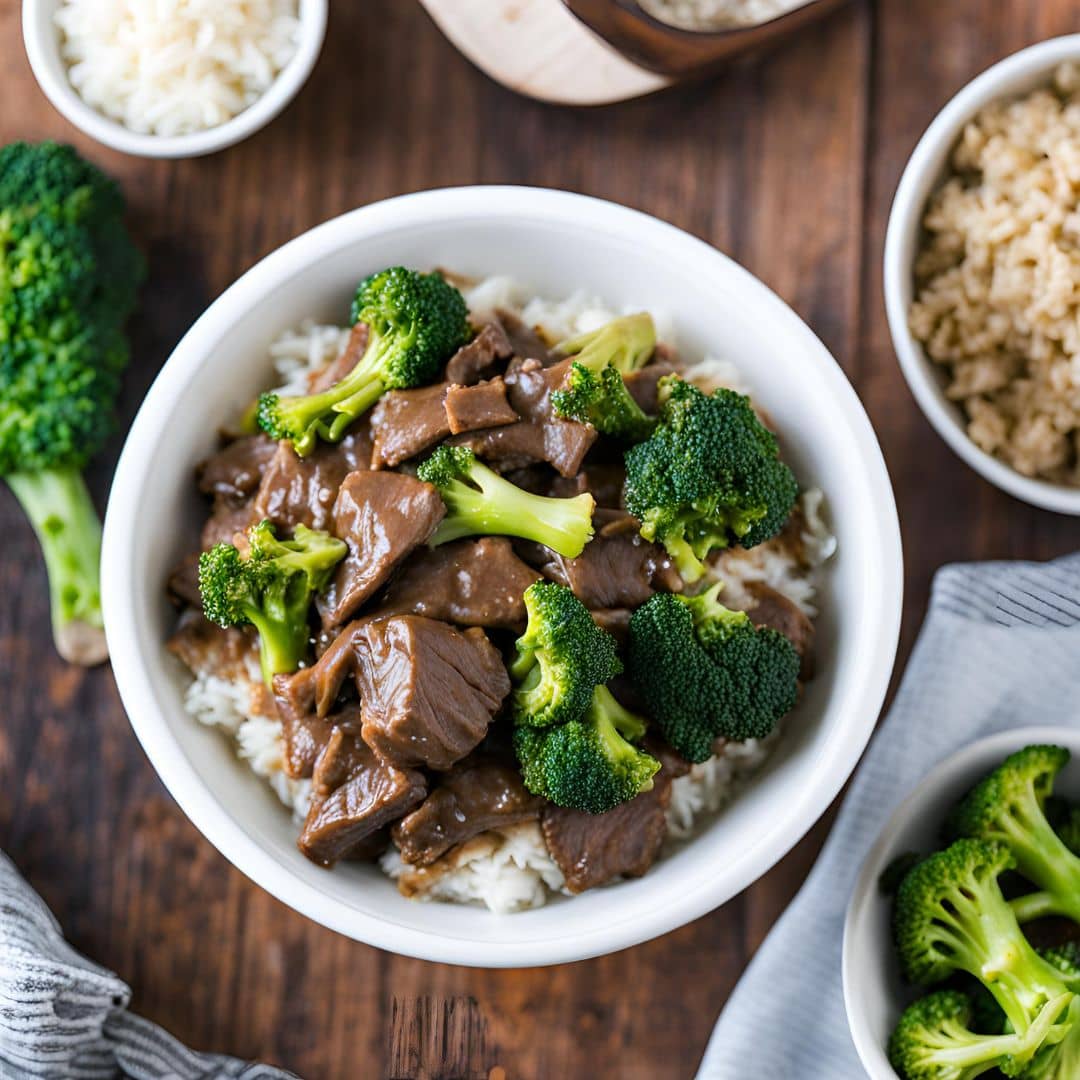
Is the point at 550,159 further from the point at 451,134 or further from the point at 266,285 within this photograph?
the point at 266,285

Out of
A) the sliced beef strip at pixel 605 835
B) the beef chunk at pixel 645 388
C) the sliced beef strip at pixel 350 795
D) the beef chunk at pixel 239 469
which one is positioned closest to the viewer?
the sliced beef strip at pixel 350 795

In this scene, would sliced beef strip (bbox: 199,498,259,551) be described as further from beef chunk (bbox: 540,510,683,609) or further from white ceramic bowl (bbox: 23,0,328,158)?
white ceramic bowl (bbox: 23,0,328,158)

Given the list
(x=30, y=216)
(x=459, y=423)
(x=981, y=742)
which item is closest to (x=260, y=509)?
(x=459, y=423)

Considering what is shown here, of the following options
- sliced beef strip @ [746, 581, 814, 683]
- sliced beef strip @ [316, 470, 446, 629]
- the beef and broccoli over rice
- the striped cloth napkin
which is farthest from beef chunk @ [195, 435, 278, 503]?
the striped cloth napkin

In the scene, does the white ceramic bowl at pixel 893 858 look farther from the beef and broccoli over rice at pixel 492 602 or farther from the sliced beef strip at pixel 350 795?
the sliced beef strip at pixel 350 795

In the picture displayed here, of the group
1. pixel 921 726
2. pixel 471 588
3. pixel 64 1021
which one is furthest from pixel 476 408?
pixel 64 1021

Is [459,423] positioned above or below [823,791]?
above

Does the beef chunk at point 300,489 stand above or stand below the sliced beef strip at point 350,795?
above

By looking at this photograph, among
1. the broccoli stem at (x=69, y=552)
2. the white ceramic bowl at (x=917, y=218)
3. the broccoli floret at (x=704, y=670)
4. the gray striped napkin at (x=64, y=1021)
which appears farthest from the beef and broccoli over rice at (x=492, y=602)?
the gray striped napkin at (x=64, y=1021)
